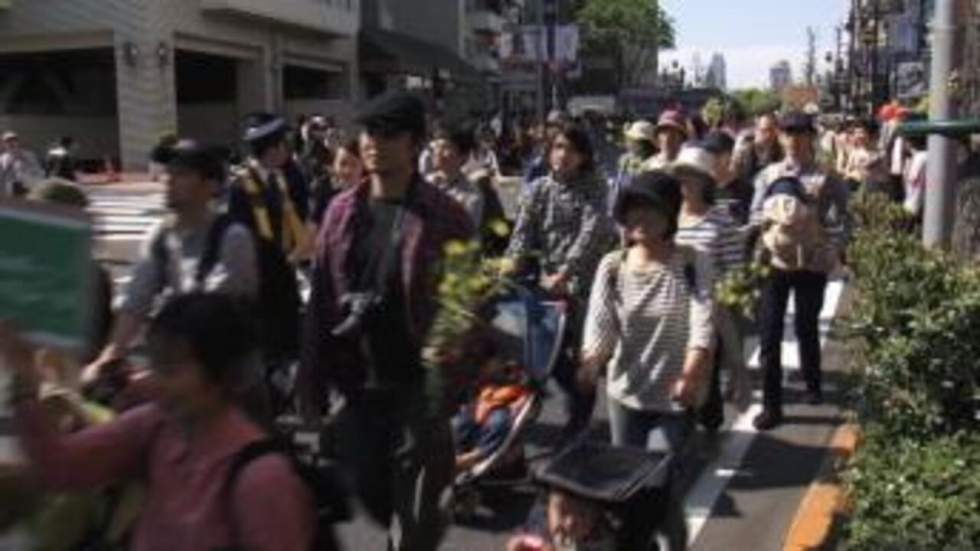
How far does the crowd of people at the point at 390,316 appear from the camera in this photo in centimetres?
309

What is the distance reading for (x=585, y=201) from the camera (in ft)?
25.9

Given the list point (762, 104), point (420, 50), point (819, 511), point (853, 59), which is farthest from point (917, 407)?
point (853, 59)

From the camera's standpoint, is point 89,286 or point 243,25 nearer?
point 89,286

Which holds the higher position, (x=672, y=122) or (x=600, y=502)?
(x=672, y=122)

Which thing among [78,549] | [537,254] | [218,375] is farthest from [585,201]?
[218,375]

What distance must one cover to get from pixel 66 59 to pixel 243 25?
5359 millimetres

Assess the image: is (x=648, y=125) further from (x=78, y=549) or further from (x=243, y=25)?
(x=243, y=25)

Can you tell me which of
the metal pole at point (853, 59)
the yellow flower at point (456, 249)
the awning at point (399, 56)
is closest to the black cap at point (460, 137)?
the yellow flower at point (456, 249)

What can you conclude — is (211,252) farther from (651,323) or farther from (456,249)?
(651,323)

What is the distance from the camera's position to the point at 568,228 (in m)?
7.88

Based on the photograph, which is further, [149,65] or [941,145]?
[149,65]

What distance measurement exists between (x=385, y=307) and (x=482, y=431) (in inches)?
93.8

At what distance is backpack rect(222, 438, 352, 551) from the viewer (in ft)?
9.86

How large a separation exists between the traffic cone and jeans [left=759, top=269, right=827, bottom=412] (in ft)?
93.0
